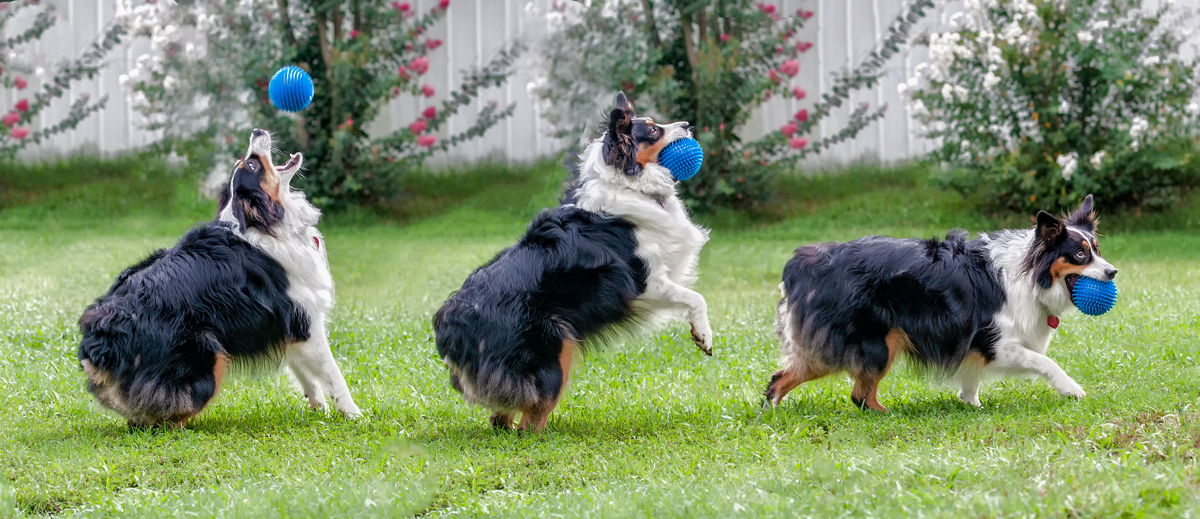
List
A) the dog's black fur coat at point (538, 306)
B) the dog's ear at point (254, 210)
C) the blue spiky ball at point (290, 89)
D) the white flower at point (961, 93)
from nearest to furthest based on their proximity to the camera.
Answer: the dog's black fur coat at point (538, 306)
the dog's ear at point (254, 210)
the blue spiky ball at point (290, 89)
the white flower at point (961, 93)

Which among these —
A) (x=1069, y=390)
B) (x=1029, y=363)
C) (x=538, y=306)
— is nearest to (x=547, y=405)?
(x=538, y=306)

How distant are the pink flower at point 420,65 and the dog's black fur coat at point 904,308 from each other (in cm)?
878

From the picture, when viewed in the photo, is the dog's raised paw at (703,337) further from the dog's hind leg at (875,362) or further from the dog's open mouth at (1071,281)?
the dog's open mouth at (1071,281)

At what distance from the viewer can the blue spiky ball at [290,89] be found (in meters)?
5.59

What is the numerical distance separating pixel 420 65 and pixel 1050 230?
9337 millimetres

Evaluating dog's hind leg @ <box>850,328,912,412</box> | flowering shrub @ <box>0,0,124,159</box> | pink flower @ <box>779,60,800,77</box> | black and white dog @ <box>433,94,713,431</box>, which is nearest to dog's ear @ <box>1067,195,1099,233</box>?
dog's hind leg @ <box>850,328,912,412</box>

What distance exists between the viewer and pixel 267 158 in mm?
4961

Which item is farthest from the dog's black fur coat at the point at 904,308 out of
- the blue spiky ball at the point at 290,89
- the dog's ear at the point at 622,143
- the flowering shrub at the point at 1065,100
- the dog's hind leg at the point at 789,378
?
the flowering shrub at the point at 1065,100

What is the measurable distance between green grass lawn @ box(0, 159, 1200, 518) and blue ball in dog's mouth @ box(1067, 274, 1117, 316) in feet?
1.49

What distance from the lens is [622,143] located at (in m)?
4.78

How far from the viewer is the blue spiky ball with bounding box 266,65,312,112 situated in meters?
5.59

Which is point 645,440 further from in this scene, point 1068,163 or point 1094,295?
point 1068,163

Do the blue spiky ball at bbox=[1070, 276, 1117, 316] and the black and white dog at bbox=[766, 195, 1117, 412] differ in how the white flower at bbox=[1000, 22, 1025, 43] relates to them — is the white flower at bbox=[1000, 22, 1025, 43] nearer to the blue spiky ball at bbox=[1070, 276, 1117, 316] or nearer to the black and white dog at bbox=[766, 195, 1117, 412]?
the black and white dog at bbox=[766, 195, 1117, 412]

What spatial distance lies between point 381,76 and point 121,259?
3810mm
